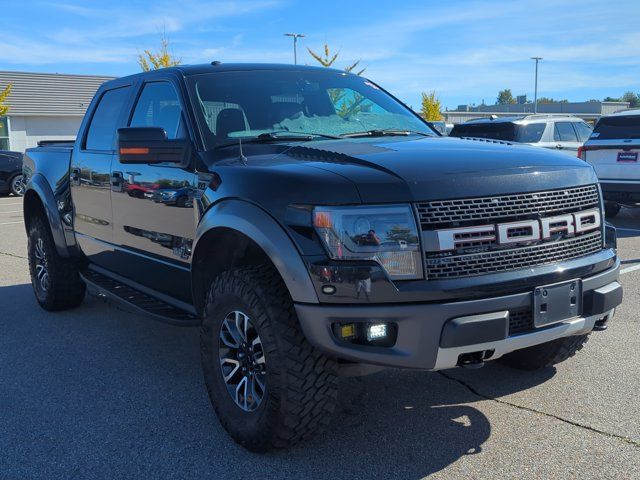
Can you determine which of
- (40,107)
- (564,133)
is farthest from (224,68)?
(40,107)

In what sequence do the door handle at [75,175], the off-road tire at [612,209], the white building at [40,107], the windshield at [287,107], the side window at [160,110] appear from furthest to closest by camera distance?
the white building at [40,107] < the off-road tire at [612,209] < the door handle at [75,175] < the side window at [160,110] < the windshield at [287,107]

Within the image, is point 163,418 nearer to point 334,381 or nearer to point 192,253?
point 192,253

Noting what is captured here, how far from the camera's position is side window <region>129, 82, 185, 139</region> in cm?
408

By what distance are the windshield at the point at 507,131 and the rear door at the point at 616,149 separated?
5.80ft

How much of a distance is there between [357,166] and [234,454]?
4.93ft

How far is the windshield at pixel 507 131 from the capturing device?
12500 mm

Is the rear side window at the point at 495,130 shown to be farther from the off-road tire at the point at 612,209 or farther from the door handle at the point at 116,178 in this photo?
the door handle at the point at 116,178

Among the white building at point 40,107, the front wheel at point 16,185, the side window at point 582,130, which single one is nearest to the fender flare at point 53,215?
the side window at point 582,130

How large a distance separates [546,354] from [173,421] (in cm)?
218

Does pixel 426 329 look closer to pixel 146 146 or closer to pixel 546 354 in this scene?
pixel 546 354

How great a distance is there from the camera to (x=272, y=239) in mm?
2959

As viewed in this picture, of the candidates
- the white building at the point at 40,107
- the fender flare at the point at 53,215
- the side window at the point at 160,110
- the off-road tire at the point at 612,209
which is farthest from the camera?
the white building at the point at 40,107

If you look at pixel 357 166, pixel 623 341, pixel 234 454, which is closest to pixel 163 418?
pixel 234 454

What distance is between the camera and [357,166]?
303 centimetres
